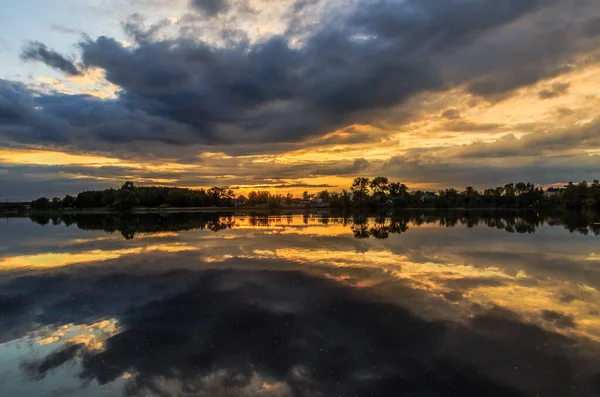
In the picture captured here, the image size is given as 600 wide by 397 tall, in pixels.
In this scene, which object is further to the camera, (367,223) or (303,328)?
(367,223)

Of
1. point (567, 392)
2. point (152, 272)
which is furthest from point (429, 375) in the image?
point (152, 272)

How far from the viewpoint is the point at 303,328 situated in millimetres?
14328

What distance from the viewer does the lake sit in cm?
1031

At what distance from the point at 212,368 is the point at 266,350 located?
1.95 m

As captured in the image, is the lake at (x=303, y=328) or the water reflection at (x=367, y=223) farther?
the water reflection at (x=367, y=223)

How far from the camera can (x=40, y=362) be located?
11.7 metres

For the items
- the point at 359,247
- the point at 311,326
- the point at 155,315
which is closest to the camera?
the point at 311,326

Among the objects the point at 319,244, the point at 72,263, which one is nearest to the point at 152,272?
the point at 72,263

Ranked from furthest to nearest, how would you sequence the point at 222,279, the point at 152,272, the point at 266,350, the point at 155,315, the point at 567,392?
the point at 152,272, the point at 222,279, the point at 155,315, the point at 266,350, the point at 567,392

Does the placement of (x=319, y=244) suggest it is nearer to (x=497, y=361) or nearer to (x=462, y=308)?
(x=462, y=308)

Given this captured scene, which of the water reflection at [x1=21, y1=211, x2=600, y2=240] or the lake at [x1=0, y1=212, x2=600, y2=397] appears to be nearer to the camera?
the lake at [x1=0, y1=212, x2=600, y2=397]

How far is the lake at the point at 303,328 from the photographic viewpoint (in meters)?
10.3

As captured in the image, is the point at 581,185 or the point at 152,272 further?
the point at 581,185

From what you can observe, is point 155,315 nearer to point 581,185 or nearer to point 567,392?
point 567,392
